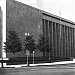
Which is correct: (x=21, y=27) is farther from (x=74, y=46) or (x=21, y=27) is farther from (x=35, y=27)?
(x=74, y=46)

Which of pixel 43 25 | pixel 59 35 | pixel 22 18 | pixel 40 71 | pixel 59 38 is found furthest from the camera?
pixel 59 35

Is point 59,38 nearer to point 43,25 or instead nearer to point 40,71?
point 43,25

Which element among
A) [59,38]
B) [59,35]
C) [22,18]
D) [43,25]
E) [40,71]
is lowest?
[40,71]

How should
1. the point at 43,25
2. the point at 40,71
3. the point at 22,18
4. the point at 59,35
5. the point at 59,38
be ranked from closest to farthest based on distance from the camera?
the point at 40,71
the point at 22,18
the point at 43,25
the point at 59,38
the point at 59,35

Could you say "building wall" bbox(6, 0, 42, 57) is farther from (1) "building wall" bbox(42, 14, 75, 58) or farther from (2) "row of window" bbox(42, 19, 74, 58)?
(2) "row of window" bbox(42, 19, 74, 58)

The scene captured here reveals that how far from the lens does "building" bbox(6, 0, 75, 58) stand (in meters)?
70.0

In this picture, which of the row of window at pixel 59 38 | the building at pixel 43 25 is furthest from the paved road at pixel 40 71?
the row of window at pixel 59 38

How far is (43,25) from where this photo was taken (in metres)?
91.3

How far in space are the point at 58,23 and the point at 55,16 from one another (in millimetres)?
5668

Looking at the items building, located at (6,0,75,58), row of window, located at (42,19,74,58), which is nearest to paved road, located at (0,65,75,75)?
building, located at (6,0,75,58)

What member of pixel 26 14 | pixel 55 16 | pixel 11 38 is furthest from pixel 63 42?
pixel 11 38

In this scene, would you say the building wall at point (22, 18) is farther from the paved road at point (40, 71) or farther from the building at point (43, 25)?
the paved road at point (40, 71)

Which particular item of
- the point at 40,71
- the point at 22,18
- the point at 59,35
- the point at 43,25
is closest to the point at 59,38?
the point at 59,35

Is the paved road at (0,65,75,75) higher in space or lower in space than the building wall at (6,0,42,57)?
lower
